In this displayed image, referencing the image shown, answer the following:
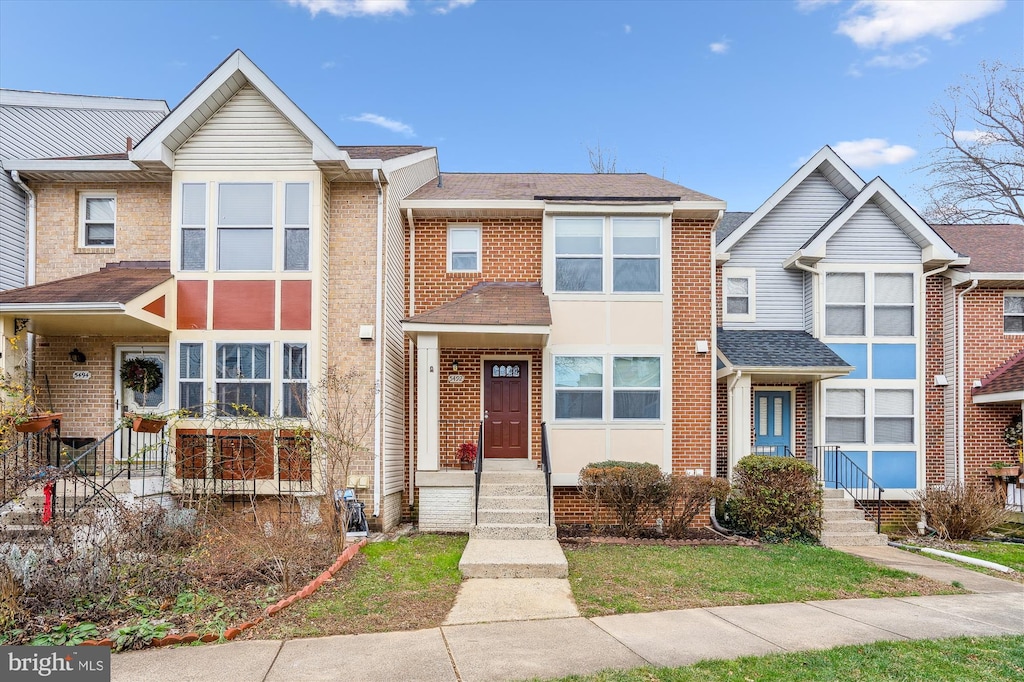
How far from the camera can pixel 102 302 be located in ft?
31.8

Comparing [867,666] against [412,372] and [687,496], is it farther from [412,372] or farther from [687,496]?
[412,372]

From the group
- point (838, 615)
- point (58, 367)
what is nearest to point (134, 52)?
point (58, 367)

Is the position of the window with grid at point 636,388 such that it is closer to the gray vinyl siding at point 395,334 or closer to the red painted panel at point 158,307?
the gray vinyl siding at point 395,334

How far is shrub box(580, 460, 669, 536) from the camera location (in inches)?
417

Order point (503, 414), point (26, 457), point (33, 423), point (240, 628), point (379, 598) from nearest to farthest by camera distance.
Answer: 1. point (240, 628)
2. point (379, 598)
3. point (26, 457)
4. point (33, 423)
5. point (503, 414)

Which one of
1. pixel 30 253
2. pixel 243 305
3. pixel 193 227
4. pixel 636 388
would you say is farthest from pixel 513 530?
pixel 30 253

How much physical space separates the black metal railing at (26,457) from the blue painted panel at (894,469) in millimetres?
14019

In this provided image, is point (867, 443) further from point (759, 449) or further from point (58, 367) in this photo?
point (58, 367)

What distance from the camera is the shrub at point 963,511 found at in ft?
38.4

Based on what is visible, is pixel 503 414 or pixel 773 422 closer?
pixel 503 414

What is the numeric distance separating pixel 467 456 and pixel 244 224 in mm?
5498

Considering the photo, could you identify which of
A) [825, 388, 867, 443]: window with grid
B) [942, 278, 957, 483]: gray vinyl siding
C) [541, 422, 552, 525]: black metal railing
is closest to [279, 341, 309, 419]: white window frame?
[541, 422, 552, 525]: black metal railing

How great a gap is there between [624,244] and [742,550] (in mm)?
5630

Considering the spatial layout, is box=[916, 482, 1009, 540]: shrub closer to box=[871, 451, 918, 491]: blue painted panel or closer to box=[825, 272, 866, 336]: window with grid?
box=[871, 451, 918, 491]: blue painted panel
